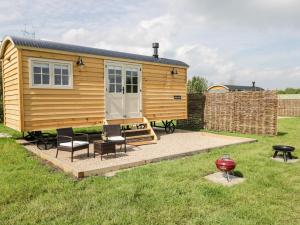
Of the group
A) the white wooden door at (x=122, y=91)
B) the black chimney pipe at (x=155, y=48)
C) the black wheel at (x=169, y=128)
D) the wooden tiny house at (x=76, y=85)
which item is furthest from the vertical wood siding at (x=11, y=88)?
the black wheel at (x=169, y=128)

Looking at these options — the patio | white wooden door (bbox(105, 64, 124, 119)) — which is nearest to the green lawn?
the patio

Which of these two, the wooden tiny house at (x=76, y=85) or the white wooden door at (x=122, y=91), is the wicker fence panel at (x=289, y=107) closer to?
the wooden tiny house at (x=76, y=85)

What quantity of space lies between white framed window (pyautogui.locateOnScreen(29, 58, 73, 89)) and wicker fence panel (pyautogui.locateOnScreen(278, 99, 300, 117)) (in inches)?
875

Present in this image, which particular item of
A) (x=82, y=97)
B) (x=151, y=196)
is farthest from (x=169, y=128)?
(x=151, y=196)

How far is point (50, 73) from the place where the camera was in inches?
319

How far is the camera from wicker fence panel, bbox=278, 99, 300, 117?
23.5m

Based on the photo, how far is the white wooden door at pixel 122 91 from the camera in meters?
9.64

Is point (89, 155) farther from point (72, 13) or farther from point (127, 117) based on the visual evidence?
point (72, 13)

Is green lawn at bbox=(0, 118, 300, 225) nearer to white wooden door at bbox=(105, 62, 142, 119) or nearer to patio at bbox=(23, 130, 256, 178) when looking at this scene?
patio at bbox=(23, 130, 256, 178)

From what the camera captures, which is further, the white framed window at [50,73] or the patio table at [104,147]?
the white framed window at [50,73]

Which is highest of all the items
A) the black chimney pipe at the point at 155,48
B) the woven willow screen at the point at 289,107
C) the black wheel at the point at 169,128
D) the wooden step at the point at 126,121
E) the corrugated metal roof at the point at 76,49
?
the black chimney pipe at the point at 155,48

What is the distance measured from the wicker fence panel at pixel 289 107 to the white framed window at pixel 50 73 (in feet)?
72.9

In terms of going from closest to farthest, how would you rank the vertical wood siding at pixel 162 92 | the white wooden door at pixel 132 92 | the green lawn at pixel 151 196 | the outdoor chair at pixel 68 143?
the green lawn at pixel 151 196 < the outdoor chair at pixel 68 143 < the white wooden door at pixel 132 92 < the vertical wood siding at pixel 162 92

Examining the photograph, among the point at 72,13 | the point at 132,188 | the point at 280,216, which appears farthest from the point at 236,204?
the point at 72,13
